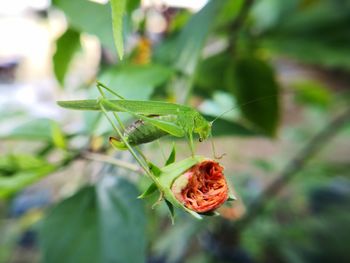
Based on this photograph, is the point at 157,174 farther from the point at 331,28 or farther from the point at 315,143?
the point at 315,143

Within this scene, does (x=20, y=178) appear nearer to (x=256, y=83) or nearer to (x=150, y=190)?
(x=150, y=190)

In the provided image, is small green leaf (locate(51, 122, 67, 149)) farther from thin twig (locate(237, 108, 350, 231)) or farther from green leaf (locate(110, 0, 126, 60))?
thin twig (locate(237, 108, 350, 231))

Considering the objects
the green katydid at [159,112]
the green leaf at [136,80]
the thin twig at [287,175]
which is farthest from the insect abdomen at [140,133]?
the thin twig at [287,175]

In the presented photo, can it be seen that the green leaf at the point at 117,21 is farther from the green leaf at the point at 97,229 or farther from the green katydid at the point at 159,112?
the green leaf at the point at 97,229

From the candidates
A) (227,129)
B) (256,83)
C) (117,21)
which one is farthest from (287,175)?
(117,21)

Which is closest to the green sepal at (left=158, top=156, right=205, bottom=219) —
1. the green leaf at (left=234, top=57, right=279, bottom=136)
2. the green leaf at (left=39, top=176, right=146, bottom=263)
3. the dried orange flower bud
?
the dried orange flower bud

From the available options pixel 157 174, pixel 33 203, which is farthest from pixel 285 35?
pixel 33 203
